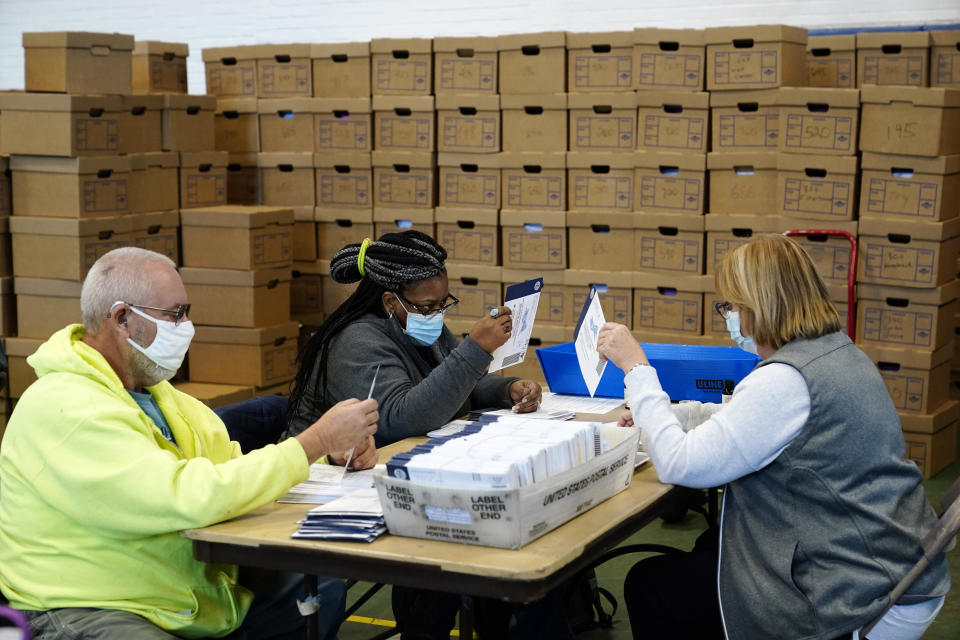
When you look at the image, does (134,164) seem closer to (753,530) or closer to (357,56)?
(357,56)

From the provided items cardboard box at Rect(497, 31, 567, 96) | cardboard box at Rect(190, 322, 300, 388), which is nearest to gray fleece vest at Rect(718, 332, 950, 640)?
cardboard box at Rect(497, 31, 567, 96)

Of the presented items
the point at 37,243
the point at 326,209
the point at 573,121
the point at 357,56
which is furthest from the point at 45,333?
the point at 573,121

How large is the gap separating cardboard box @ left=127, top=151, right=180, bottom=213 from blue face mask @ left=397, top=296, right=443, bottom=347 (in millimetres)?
2850

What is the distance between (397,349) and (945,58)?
3.55m

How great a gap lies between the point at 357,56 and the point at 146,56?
116cm

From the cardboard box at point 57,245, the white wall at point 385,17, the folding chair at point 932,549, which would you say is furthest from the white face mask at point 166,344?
the white wall at point 385,17

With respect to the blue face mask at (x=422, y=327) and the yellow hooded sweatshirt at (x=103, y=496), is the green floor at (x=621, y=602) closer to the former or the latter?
the blue face mask at (x=422, y=327)

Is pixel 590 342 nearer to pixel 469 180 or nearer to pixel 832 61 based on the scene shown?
pixel 469 180

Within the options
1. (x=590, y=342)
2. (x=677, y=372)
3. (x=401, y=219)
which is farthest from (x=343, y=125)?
(x=590, y=342)

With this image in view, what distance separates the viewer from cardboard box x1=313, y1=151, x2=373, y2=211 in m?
6.20

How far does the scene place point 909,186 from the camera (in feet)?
16.8

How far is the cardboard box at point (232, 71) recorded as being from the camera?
6.47 metres

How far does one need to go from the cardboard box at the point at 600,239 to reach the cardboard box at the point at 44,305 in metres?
2.44

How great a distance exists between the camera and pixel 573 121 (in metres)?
5.68
